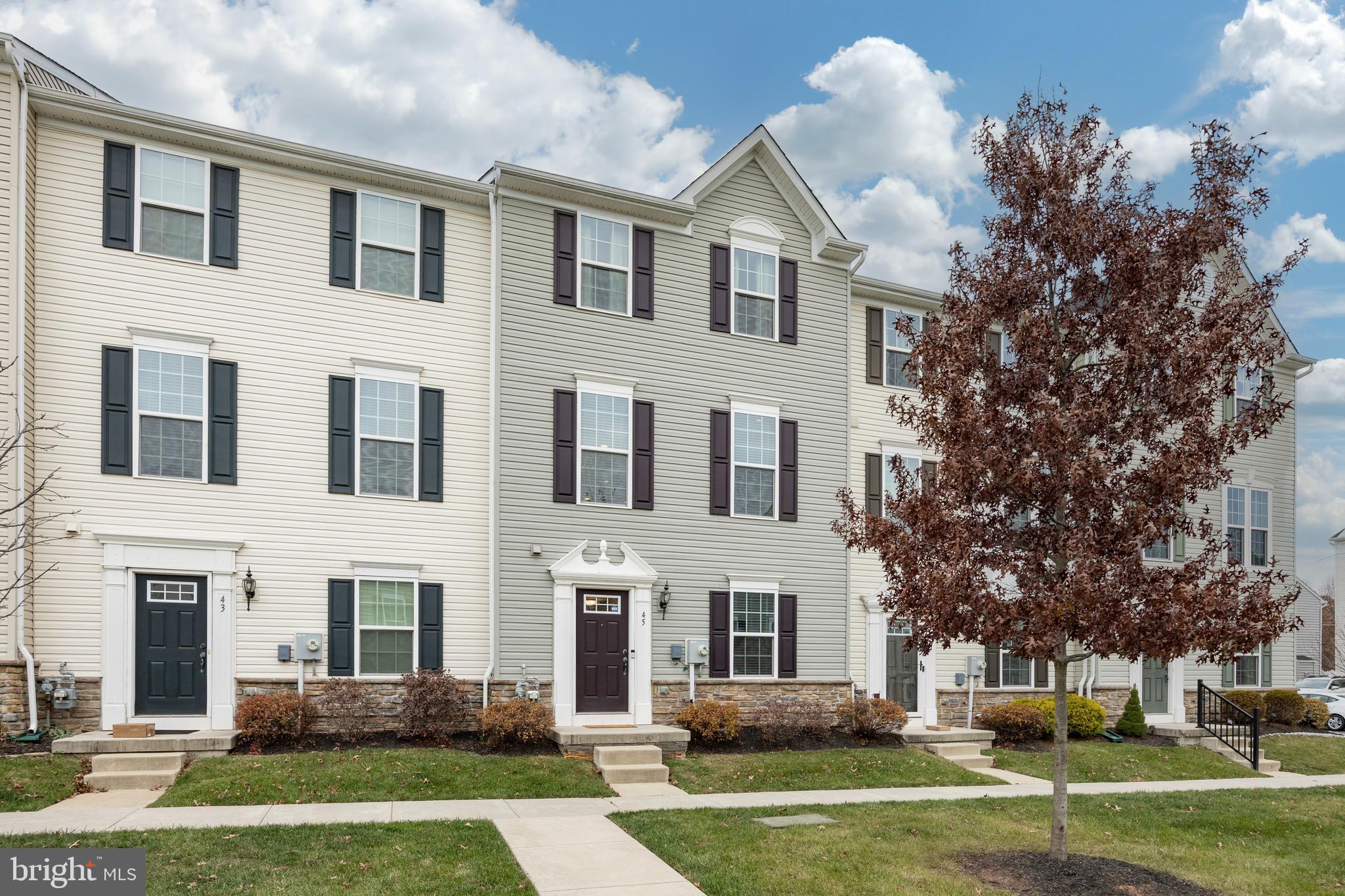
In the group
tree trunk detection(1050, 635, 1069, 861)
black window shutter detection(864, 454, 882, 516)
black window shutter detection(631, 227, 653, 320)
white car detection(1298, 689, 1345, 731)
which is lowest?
white car detection(1298, 689, 1345, 731)

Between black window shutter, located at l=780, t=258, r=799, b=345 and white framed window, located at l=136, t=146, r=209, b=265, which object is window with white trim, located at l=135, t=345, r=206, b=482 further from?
black window shutter, located at l=780, t=258, r=799, b=345

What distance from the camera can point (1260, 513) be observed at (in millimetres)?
24234

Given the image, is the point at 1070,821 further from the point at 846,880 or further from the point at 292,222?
the point at 292,222

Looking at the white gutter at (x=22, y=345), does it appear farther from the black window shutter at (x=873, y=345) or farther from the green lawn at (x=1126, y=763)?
the green lawn at (x=1126, y=763)

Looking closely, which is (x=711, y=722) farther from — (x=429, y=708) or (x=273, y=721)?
(x=273, y=721)

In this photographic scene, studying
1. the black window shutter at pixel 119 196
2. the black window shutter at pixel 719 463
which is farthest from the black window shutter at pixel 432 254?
the black window shutter at pixel 719 463

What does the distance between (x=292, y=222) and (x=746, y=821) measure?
10.6 metres

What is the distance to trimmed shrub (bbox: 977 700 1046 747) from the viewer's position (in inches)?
701

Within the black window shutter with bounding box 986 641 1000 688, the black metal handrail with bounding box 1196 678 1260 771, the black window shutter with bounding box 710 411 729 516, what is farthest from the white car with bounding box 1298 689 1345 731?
the black window shutter with bounding box 710 411 729 516

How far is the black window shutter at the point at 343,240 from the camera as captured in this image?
15148 mm

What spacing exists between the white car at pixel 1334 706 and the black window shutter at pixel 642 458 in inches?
747

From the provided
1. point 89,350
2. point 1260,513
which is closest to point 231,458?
point 89,350

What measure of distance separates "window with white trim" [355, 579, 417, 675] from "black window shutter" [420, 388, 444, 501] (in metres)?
1.43

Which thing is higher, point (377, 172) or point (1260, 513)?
point (377, 172)
